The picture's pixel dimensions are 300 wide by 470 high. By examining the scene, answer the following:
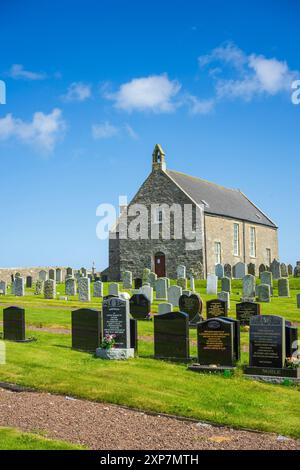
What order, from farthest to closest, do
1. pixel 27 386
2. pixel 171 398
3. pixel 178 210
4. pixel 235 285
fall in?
pixel 178 210 → pixel 235 285 → pixel 27 386 → pixel 171 398

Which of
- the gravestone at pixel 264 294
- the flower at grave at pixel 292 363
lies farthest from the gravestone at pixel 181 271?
the flower at grave at pixel 292 363

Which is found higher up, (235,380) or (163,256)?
(163,256)

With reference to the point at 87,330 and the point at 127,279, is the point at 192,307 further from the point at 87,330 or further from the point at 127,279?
the point at 127,279

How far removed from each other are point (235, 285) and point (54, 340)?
21.9 m

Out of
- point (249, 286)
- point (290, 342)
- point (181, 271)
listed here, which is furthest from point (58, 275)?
point (290, 342)

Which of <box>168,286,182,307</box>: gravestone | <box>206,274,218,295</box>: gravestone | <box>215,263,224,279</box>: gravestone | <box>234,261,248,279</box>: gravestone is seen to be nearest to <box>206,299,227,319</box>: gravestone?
<box>168,286,182,307</box>: gravestone

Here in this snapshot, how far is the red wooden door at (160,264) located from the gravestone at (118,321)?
29010 mm

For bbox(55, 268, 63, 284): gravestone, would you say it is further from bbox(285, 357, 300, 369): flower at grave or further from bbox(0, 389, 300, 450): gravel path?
bbox(0, 389, 300, 450): gravel path

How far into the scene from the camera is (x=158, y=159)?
149 feet

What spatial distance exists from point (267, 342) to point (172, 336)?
279 cm
